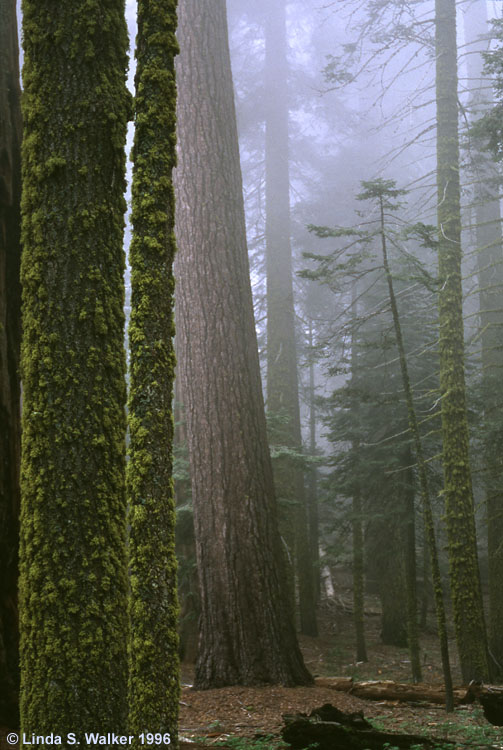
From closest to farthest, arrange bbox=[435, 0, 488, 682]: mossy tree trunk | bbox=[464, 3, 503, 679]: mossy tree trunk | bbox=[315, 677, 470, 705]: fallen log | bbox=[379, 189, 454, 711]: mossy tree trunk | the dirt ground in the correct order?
1. the dirt ground
2. bbox=[379, 189, 454, 711]: mossy tree trunk
3. bbox=[315, 677, 470, 705]: fallen log
4. bbox=[435, 0, 488, 682]: mossy tree trunk
5. bbox=[464, 3, 503, 679]: mossy tree trunk

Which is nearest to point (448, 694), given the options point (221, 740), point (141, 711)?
point (221, 740)

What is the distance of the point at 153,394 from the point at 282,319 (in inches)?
551

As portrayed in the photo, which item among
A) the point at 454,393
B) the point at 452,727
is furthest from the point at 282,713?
the point at 454,393

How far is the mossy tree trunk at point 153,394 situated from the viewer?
2939 mm

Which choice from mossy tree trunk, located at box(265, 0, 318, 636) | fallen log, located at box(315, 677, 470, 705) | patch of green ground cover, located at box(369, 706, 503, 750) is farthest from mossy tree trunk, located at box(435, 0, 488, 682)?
mossy tree trunk, located at box(265, 0, 318, 636)

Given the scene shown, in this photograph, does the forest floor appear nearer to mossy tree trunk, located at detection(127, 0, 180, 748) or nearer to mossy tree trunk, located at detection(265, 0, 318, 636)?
mossy tree trunk, located at detection(127, 0, 180, 748)

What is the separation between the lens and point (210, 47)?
28.2 ft

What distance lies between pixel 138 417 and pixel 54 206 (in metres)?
1.07

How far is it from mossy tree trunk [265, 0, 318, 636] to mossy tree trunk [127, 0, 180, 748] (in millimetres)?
9342

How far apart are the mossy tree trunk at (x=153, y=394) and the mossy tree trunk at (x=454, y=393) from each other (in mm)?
6626

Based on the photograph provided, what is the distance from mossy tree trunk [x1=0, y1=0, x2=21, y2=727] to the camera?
11.2 ft

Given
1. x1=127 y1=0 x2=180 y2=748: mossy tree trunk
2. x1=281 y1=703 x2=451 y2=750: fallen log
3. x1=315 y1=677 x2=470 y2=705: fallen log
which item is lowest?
x1=315 y1=677 x2=470 y2=705: fallen log

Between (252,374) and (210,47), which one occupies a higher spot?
(210,47)

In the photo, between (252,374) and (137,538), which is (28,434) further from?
(252,374)
